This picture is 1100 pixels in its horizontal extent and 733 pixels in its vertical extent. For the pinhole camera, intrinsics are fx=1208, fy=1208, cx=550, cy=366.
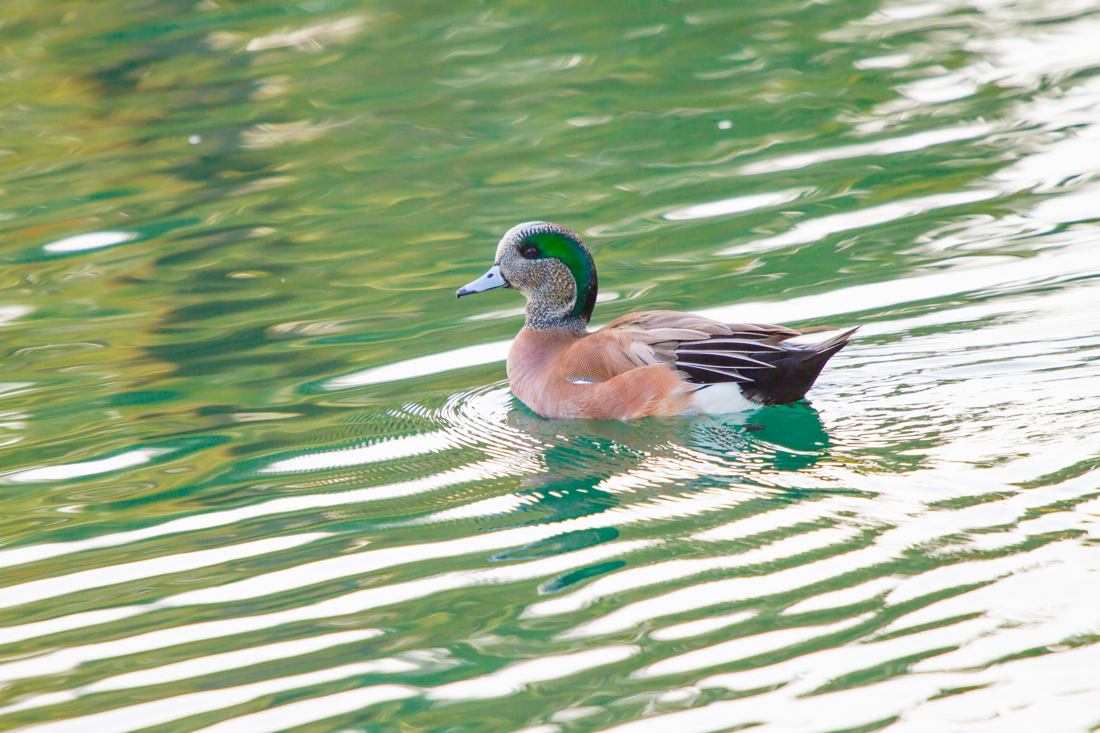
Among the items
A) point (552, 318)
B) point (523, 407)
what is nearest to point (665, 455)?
point (523, 407)

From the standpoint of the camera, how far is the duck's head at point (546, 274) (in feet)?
22.1

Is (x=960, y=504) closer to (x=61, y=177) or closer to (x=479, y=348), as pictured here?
(x=479, y=348)

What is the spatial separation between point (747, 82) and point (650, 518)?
294 inches

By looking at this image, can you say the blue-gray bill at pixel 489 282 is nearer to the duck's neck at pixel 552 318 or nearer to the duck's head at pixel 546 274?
the duck's head at pixel 546 274

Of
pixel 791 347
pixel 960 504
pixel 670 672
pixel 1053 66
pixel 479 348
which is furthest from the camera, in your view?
pixel 1053 66

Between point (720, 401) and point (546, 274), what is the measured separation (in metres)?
1.42

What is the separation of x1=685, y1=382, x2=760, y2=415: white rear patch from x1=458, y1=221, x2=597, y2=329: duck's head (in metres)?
1.18

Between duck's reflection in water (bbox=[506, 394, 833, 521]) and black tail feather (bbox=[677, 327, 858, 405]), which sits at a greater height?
black tail feather (bbox=[677, 327, 858, 405])

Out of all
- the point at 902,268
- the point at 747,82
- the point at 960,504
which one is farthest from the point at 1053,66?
the point at 960,504

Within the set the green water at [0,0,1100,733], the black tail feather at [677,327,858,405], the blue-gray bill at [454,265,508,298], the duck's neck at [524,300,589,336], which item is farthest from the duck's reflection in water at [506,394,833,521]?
the blue-gray bill at [454,265,508,298]

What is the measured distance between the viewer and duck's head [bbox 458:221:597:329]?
6734mm

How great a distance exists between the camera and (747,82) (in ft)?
37.6

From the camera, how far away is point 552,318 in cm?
688

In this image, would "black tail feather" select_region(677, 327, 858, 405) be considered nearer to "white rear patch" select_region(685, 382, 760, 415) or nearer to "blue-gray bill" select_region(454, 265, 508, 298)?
"white rear patch" select_region(685, 382, 760, 415)
